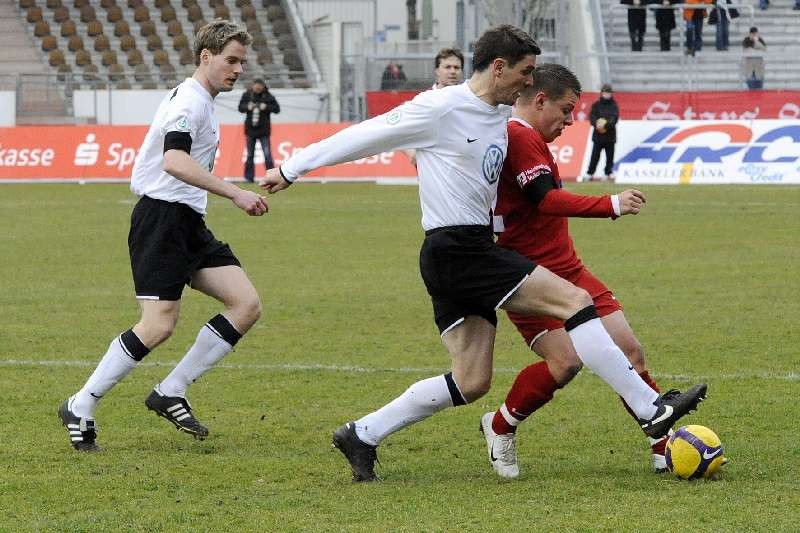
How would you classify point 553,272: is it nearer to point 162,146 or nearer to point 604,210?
point 604,210

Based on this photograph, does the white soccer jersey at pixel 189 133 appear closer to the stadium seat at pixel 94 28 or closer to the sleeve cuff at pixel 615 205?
the sleeve cuff at pixel 615 205

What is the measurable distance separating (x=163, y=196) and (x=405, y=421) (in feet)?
5.56

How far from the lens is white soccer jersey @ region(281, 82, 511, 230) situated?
5891mm

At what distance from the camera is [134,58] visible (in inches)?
1598

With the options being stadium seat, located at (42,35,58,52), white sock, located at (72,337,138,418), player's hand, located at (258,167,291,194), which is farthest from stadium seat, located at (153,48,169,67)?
player's hand, located at (258,167,291,194)

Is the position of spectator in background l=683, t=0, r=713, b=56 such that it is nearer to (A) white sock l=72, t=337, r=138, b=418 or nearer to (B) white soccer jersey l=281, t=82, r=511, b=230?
(A) white sock l=72, t=337, r=138, b=418

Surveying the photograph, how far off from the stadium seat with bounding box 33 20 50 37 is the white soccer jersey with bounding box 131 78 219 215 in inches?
1388

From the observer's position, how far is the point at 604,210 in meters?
6.00

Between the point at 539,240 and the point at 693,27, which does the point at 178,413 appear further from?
the point at 693,27

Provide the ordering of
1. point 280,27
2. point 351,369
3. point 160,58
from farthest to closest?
point 280,27
point 160,58
point 351,369

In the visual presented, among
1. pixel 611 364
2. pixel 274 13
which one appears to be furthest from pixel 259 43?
pixel 611 364

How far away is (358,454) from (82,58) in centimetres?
3552

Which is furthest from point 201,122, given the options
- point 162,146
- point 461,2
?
point 461,2

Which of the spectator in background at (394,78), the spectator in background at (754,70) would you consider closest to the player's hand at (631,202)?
the spectator in background at (394,78)
